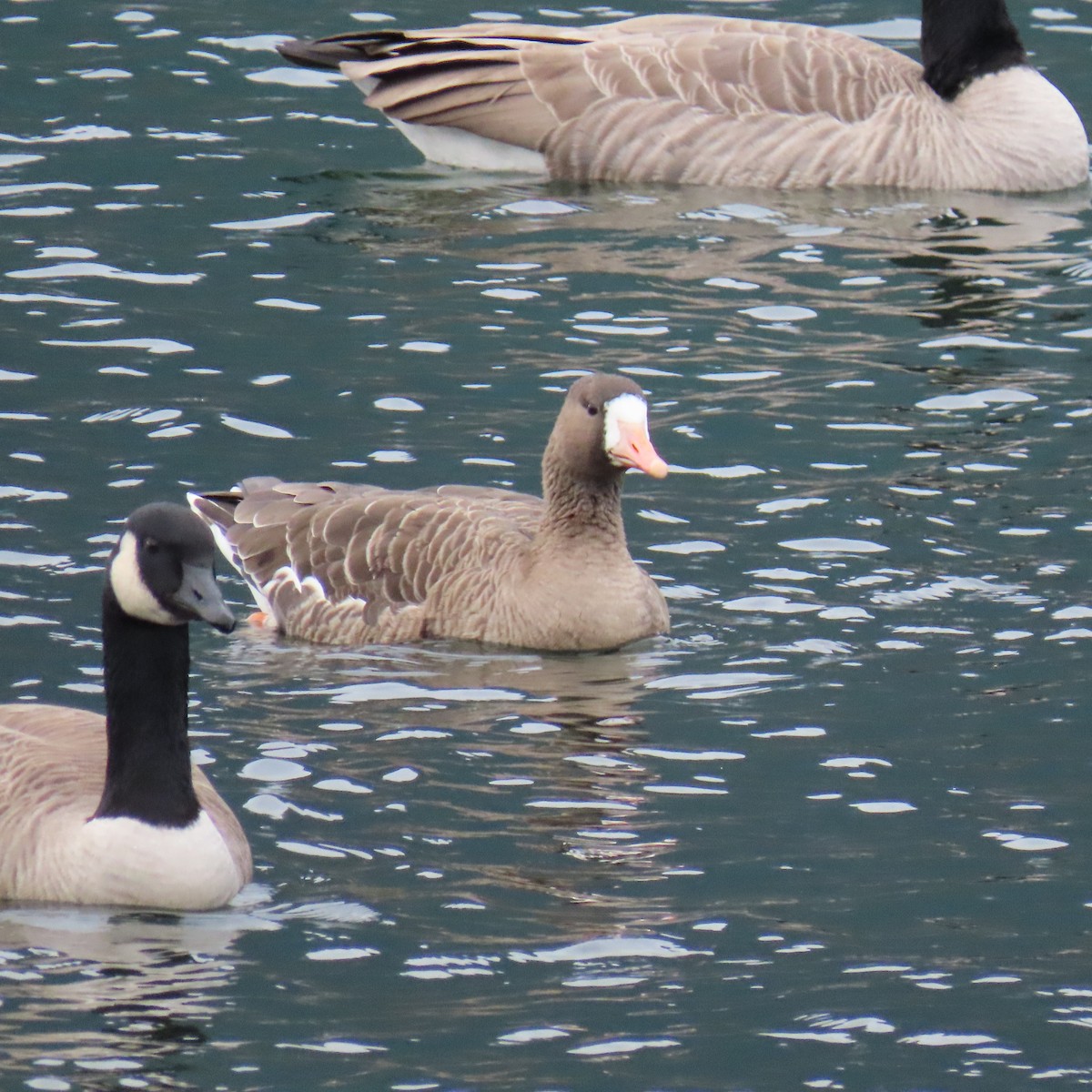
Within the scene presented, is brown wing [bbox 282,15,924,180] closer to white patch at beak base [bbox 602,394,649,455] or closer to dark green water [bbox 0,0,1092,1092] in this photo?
dark green water [bbox 0,0,1092,1092]

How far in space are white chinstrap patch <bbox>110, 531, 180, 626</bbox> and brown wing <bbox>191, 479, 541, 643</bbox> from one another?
129 inches

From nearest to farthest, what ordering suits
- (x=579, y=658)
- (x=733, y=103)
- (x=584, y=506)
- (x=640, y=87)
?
(x=579, y=658)
(x=584, y=506)
(x=733, y=103)
(x=640, y=87)

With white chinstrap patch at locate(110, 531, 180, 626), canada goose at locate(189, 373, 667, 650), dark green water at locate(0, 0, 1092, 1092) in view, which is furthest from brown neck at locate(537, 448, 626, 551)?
white chinstrap patch at locate(110, 531, 180, 626)

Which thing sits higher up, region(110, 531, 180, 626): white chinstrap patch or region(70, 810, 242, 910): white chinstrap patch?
region(110, 531, 180, 626): white chinstrap patch

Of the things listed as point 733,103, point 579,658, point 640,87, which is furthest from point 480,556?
point 640,87

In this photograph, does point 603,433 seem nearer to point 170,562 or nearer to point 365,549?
point 365,549

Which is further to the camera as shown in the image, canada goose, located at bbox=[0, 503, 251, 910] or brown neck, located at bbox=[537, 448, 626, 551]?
brown neck, located at bbox=[537, 448, 626, 551]

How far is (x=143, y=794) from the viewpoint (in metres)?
9.38

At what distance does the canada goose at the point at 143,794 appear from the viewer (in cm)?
910

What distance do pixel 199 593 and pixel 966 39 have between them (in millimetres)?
12784

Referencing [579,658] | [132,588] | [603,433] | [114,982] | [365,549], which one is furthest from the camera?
[365,549]

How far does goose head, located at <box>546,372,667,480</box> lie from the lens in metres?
12.0

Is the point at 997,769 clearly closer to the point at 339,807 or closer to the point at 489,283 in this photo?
the point at 339,807

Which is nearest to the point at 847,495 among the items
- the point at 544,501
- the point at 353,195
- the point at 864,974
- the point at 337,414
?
the point at 544,501
